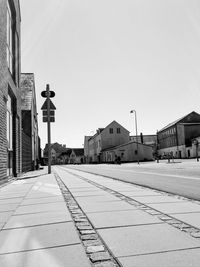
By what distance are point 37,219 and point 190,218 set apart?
7.58 ft

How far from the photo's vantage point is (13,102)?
50.9ft

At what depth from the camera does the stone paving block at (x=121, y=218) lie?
4.20m

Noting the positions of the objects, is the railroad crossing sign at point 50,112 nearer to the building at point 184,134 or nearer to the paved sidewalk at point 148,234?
the paved sidewalk at point 148,234

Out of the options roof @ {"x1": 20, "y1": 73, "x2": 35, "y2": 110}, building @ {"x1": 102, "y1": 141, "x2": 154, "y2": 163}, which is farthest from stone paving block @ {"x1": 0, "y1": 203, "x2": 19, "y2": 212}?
building @ {"x1": 102, "y1": 141, "x2": 154, "y2": 163}

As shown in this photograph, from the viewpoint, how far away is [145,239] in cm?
332

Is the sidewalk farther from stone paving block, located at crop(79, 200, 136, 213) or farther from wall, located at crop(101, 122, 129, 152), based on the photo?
wall, located at crop(101, 122, 129, 152)

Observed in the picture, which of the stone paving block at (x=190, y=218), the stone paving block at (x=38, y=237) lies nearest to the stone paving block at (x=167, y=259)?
the stone paving block at (x=38, y=237)

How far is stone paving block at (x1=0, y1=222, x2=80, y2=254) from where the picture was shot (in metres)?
3.28

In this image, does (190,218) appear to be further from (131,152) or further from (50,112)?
(131,152)

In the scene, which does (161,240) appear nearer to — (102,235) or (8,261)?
(102,235)

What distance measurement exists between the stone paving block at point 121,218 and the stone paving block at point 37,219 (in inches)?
17.4

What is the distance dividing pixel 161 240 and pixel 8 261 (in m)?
1.57

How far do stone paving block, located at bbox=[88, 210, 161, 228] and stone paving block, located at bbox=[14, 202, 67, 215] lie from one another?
991 mm

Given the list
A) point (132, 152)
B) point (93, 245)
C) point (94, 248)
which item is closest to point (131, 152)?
point (132, 152)
